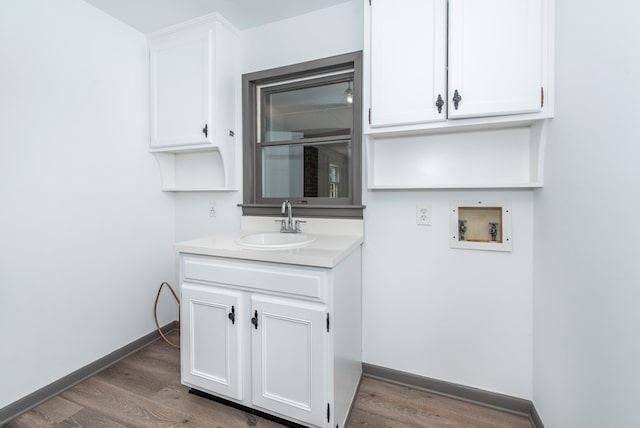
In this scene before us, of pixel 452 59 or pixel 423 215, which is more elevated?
pixel 452 59

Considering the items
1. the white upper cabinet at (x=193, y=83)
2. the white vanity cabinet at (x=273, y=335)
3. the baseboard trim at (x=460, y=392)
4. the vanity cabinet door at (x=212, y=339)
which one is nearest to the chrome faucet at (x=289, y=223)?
the white vanity cabinet at (x=273, y=335)

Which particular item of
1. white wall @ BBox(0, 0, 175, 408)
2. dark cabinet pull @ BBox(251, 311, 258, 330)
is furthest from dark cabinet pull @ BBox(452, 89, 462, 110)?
white wall @ BBox(0, 0, 175, 408)

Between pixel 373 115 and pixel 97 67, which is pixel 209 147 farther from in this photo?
pixel 373 115

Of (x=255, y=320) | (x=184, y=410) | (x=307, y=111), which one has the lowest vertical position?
(x=184, y=410)

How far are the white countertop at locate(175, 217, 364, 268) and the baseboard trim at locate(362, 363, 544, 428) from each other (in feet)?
2.78

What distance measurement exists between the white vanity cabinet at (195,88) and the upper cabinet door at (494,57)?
144 centimetres

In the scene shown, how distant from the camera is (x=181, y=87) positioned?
2.03 metres

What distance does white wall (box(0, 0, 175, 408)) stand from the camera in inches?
60.0

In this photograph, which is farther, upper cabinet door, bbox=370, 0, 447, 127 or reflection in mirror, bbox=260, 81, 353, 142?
reflection in mirror, bbox=260, 81, 353, 142

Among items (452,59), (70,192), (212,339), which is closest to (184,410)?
(212,339)

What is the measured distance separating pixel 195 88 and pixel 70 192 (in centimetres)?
101

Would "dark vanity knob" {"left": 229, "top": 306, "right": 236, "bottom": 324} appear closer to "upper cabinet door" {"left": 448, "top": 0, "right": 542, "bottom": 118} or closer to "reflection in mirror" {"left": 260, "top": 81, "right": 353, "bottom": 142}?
"reflection in mirror" {"left": 260, "top": 81, "right": 353, "bottom": 142}

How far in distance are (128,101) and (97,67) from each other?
10.0 inches

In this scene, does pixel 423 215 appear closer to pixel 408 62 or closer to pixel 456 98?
pixel 456 98
